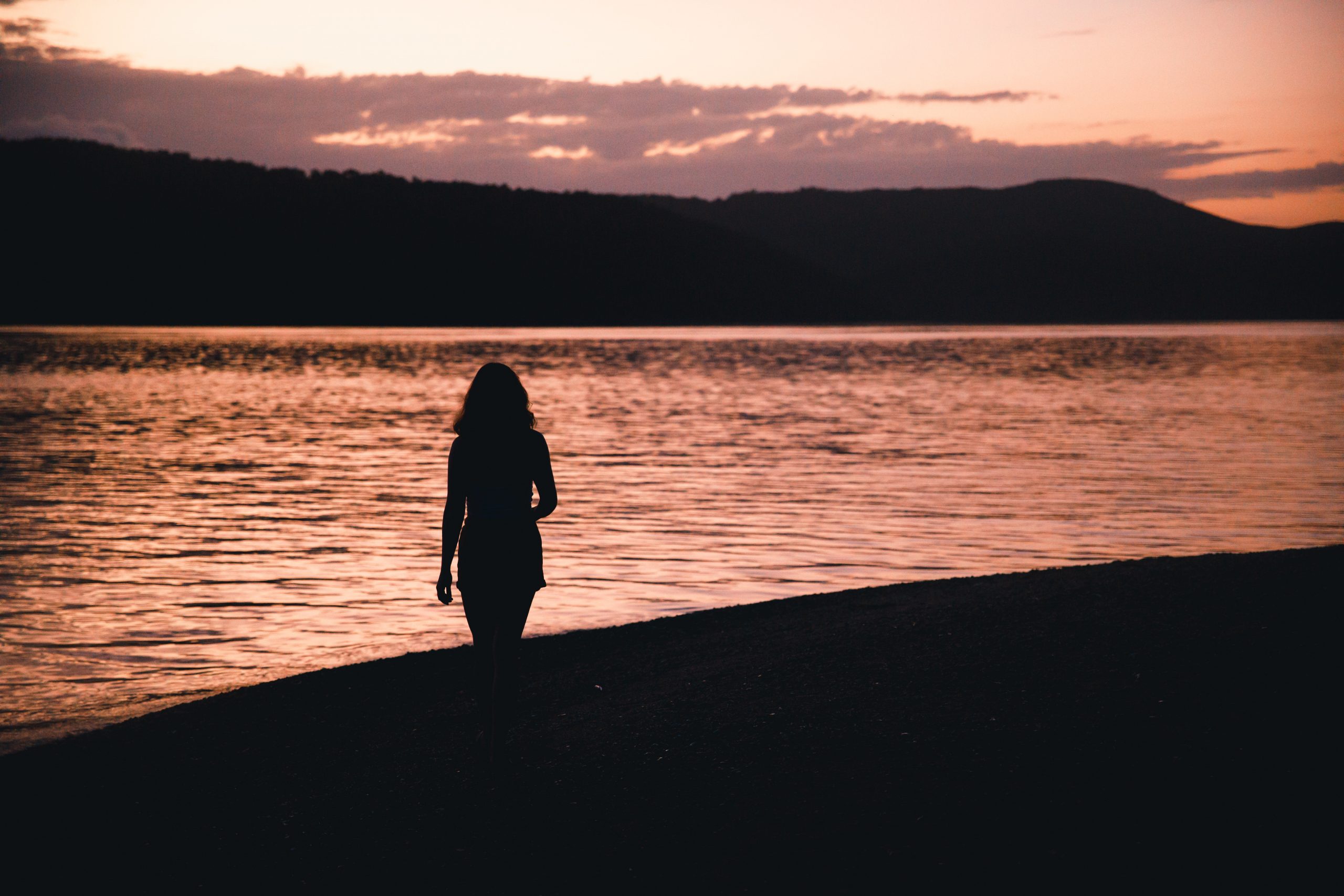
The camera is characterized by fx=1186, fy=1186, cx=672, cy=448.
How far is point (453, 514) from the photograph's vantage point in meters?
6.27

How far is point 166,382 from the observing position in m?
55.2

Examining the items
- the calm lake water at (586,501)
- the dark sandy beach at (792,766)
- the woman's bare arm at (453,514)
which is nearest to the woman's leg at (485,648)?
the woman's bare arm at (453,514)

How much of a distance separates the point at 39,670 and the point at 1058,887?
8.68 m

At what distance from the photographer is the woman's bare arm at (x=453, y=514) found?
20.4 feet

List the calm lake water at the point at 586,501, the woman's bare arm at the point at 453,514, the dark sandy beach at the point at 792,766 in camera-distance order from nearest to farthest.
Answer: the dark sandy beach at the point at 792,766, the woman's bare arm at the point at 453,514, the calm lake water at the point at 586,501

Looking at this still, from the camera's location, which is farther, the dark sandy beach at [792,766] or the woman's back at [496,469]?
the woman's back at [496,469]

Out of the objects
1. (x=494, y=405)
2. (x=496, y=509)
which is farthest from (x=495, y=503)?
(x=494, y=405)

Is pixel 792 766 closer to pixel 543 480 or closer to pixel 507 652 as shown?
pixel 507 652

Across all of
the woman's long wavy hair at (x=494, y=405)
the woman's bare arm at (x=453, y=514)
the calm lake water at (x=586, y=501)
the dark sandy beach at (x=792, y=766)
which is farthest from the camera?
the calm lake water at (x=586, y=501)

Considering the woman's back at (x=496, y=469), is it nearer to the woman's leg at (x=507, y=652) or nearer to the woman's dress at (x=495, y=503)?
the woman's dress at (x=495, y=503)

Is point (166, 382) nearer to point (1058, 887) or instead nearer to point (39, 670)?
point (39, 670)

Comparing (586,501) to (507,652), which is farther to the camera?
(586,501)

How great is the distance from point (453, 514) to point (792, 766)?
220 centimetres

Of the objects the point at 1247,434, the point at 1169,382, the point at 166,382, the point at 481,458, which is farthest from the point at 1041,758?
the point at 166,382
